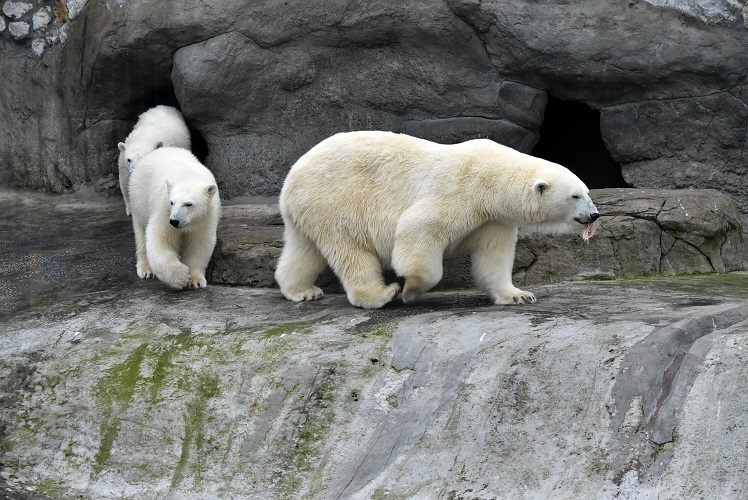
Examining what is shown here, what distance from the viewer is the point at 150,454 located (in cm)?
485

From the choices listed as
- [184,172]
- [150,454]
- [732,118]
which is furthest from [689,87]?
[150,454]

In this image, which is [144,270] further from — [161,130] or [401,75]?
[401,75]

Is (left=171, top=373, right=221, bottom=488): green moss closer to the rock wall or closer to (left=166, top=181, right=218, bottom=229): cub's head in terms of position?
(left=166, top=181, right=218, bottom=229): cub's head

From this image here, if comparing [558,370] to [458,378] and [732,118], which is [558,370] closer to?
[458,378]

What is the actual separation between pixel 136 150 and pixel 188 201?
209cm

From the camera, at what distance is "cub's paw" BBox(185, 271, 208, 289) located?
6.77m

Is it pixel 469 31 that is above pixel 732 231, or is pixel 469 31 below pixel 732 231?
above

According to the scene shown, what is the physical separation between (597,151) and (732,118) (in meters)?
1.58

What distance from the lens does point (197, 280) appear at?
6824 mm

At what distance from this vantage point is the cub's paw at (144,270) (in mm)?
7043

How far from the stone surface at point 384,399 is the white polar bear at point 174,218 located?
2.01 feet

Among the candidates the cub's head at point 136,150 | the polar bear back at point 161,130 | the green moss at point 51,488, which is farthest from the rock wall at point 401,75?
the green moss at point 51,488

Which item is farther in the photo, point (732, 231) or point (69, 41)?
point (69, 41)

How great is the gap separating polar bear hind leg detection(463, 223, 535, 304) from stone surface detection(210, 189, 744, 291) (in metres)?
0.85
